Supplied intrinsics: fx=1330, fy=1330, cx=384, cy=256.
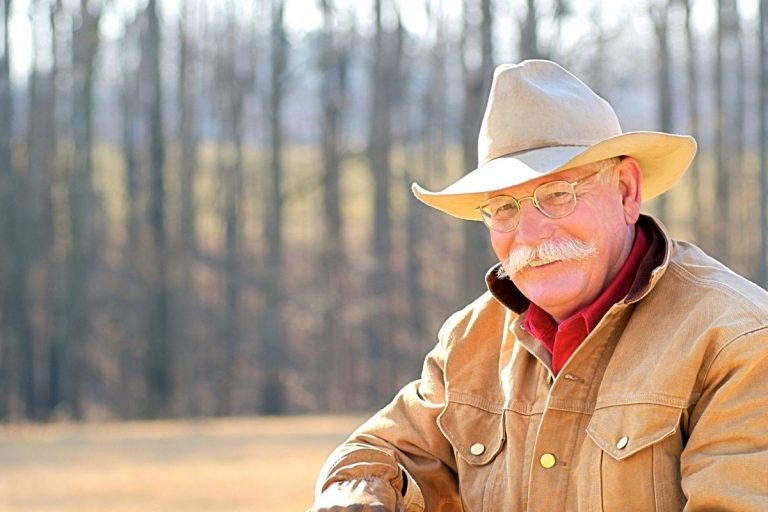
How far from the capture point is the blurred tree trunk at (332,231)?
25609 millimetres

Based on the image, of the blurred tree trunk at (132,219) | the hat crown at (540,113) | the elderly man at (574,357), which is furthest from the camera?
the blurred tree trunk at (132,219)

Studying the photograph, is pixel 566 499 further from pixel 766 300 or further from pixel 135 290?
pixel 135 290

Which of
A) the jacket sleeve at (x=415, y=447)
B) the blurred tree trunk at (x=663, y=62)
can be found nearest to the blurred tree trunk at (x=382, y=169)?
the blurred tree trunk at (x=663, y=62)

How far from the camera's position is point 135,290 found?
1054 inches

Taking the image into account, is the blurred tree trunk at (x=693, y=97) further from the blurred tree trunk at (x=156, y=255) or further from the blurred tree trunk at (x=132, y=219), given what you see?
the blurred tree trunk at (x=132, y=219)

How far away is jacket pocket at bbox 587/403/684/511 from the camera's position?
2.72m

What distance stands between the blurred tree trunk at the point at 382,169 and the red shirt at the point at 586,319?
2240 cm

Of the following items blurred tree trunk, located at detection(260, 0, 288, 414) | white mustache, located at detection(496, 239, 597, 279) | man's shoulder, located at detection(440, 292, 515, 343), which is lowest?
blurred tree trunk, located at detection(260, 0, 288, 414)

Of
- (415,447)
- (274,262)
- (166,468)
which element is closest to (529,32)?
(274,262)

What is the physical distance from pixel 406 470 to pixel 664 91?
75.8ft

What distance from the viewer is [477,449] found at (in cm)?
315

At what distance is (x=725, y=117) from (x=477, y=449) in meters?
26.3

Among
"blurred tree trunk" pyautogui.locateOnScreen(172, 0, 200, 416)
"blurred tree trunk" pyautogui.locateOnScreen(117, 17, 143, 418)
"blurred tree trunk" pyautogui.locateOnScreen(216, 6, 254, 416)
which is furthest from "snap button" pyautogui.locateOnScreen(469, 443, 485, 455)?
"blurred tree trunk" pyautogui.locateOnScreen(216, 6, 254, 416)

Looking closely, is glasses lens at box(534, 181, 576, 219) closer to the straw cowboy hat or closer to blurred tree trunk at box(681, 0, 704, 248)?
the straw cowboy hat
